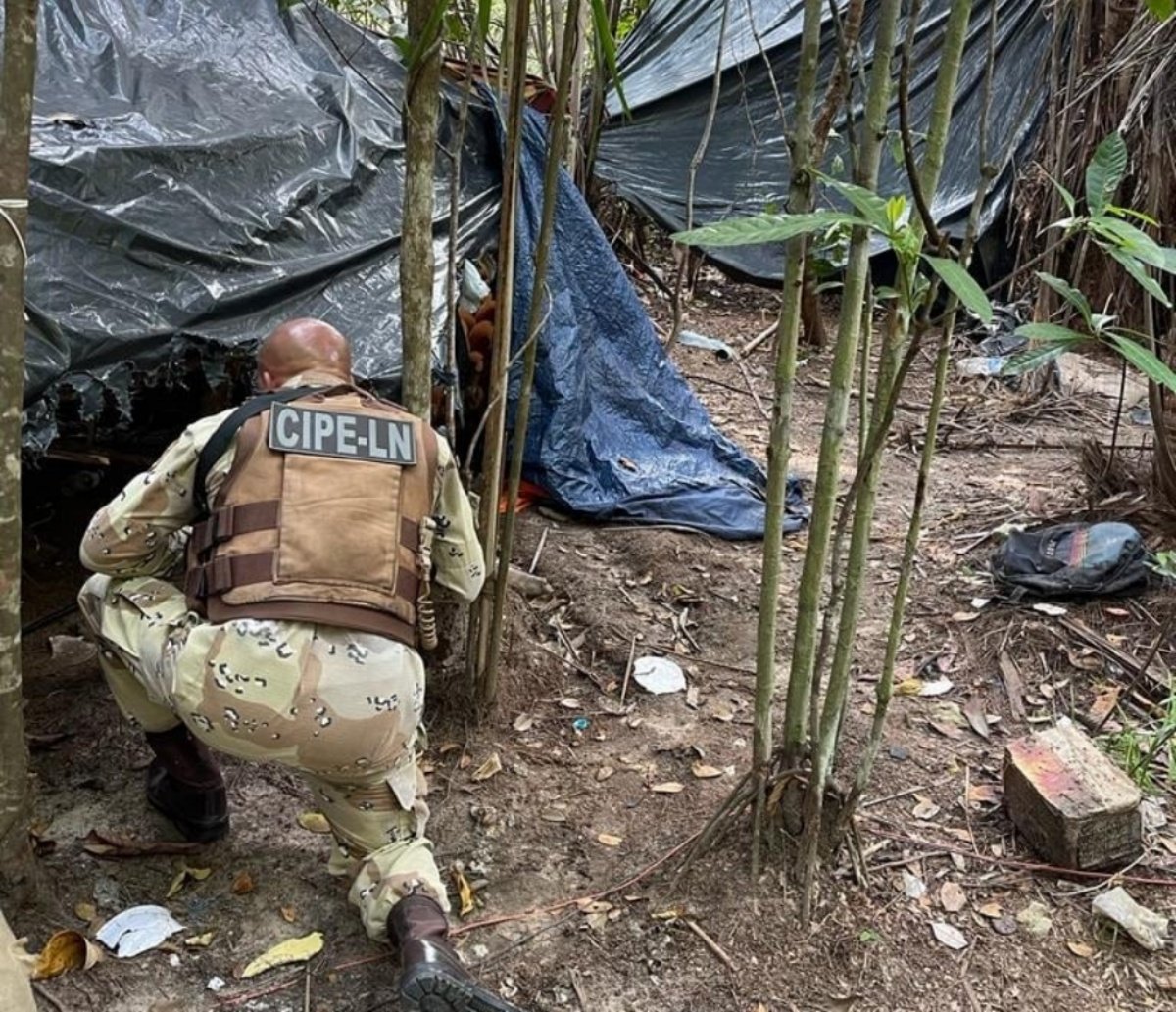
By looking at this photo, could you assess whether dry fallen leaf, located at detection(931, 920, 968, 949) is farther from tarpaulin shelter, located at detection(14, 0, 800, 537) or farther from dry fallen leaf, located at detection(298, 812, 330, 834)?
tarpaulin shelter, located at detection(14, 0, 800, 537)

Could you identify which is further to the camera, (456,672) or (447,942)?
(456,672)

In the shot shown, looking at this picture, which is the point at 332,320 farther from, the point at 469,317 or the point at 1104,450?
the point at 1104,450

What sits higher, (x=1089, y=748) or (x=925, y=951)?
(x=1089, y=748)

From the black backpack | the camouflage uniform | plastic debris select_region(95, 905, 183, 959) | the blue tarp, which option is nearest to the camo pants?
the camouflage uniform

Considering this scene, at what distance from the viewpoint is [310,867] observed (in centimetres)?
262

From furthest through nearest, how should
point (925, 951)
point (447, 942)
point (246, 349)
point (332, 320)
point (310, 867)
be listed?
point (332, 320) → point (246, 349) → point (310, 867) → point (925, 951) → point (447, 942)

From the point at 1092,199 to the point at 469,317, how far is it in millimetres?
2621

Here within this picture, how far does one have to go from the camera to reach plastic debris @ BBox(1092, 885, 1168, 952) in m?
2.40

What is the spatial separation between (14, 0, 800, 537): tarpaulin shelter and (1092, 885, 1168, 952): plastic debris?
87.1 inches

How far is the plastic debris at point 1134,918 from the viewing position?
7.89 feet

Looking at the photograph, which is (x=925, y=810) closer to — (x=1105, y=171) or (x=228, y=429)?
(x=1105, y=171)

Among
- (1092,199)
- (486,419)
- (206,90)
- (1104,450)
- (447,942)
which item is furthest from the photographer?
(1104,450)

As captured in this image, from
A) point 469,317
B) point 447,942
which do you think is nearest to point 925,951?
point 447,942

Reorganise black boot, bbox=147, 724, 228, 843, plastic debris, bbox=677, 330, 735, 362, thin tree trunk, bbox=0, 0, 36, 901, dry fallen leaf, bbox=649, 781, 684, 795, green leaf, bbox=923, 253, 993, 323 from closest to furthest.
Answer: green leaf, bbox=923, 253, 993, 323 < thin tree trunk, bbox=0, 0, 36, 901 < black boot, bbox=147, 724, 228, 843 < dry fallen leaf, bbox=649, 781, 684, 795 < plastic debris, bbox=677, 330, 735, 362
